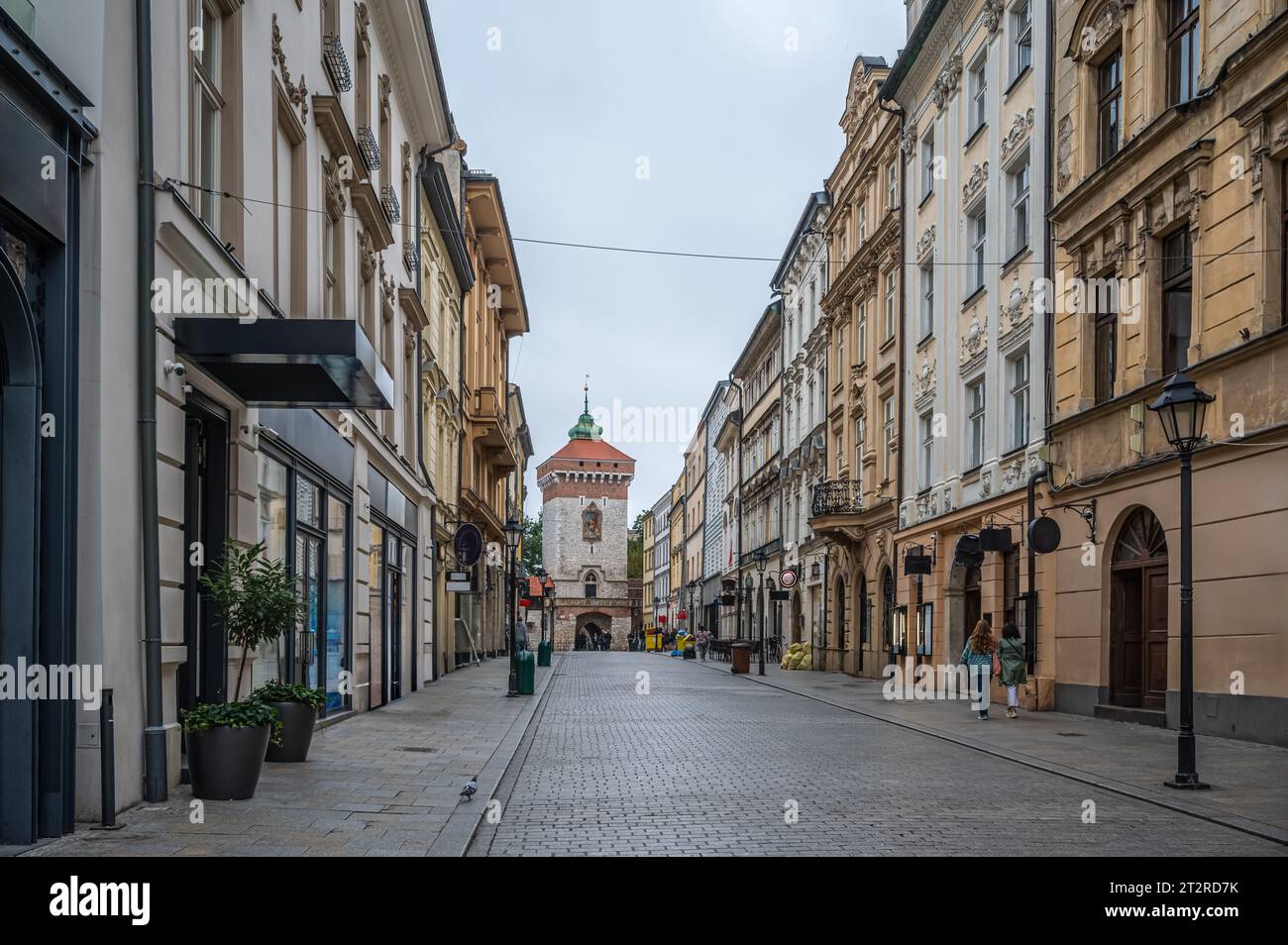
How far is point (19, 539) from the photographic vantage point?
769 centimetres

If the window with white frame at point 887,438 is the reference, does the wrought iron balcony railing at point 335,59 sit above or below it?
above

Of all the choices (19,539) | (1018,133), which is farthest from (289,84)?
(1018,133)

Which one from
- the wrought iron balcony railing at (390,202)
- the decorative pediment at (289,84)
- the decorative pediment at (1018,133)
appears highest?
the decorative pediment at (1018,133)

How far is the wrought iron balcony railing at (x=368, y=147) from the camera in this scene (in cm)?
1919

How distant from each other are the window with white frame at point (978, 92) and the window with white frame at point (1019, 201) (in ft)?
7.70

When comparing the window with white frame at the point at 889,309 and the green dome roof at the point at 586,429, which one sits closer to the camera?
the window with white frame at the point at 889,309

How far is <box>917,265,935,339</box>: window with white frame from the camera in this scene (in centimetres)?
2988

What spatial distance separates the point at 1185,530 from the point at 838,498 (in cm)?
2504

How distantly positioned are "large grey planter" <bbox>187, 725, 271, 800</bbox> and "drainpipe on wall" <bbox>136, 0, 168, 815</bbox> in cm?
25

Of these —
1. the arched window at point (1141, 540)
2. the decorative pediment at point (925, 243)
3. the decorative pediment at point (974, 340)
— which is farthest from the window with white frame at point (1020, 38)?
the arched window at point (1141, 540)

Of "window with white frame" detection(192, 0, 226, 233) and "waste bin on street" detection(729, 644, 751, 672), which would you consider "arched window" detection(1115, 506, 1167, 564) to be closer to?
"window with white frame" detection(192, 0, 226, 233)

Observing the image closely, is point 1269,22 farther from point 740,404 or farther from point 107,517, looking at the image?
point 740,404

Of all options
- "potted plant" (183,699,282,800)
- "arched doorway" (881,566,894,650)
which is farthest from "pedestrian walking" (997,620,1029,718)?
"potted plant" (183,699,282,800)

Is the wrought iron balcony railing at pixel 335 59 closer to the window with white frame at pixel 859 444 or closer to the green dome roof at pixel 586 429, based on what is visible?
the window with white frame at pixel 859 444
